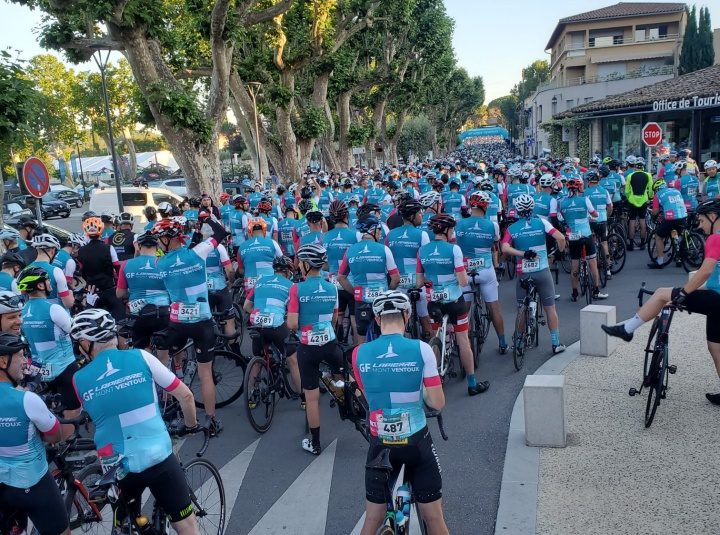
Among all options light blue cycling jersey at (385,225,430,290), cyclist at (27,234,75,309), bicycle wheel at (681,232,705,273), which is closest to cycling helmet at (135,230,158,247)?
cyclist at (27,234,75,309)

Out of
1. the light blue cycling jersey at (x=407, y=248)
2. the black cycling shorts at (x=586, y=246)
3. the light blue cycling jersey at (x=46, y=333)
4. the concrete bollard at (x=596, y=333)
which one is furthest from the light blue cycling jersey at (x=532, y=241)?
the light blue cycling jersey at (x=46, y=333)

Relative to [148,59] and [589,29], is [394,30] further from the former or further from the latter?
[589,29]

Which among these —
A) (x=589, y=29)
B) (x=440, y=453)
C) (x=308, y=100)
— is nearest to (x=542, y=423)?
(x=440, y=453)

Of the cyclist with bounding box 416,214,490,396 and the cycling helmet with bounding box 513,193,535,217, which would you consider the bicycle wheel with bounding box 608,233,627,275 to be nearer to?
the cycling helmet with bounding box 513,193,535,217

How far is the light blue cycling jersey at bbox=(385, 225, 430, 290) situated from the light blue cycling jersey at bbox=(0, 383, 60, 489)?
518 centimetres

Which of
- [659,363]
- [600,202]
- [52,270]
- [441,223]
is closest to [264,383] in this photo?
[441,223]

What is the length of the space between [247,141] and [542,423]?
2318 centimetres

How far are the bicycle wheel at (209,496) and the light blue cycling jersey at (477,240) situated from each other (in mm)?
4628

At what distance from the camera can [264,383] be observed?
7062 mm

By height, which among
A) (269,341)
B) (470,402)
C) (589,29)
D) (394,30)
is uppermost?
(589,29)

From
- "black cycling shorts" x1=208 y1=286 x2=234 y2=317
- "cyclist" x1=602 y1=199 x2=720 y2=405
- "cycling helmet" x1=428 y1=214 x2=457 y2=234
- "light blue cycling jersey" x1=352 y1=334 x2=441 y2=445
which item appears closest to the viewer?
"light blue cycling jersey" x1=352 y1=334 x2=441 y2=445

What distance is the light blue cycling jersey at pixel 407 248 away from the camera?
8.29 metres

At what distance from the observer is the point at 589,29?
60.9m

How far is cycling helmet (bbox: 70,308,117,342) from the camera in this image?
384 centimetres
